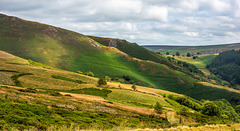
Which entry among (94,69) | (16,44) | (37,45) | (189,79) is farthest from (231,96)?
(16,44)

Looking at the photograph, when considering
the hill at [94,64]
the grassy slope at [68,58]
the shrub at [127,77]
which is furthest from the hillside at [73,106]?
the grassy slope at [68,58]

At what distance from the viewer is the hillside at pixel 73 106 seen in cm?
3173

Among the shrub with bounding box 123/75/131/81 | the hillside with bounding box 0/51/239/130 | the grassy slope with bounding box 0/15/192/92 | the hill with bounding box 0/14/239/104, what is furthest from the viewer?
the shrub with bounding box 123/75/131/81

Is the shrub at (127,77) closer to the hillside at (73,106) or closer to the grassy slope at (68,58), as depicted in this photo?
the grassy slope at (68,58)

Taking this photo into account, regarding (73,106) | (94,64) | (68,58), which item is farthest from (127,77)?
(73,106)

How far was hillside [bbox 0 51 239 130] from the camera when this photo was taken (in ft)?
104

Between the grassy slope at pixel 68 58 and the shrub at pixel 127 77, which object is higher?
the grassy slope at pixel 68 58

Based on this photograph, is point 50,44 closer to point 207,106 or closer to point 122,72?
point 122,72

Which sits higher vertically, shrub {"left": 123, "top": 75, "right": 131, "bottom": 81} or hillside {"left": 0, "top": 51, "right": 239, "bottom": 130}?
hillside {"left": 0, "top": 51, "right": 239, "bottom": 130}

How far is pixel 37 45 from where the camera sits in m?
177

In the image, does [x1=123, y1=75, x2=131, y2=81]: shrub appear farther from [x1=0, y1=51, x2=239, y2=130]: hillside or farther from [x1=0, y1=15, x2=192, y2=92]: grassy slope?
[x1=0, y1=51, x2=239, y2=130]: hillside

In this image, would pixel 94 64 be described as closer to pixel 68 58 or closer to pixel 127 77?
pixel 68 58

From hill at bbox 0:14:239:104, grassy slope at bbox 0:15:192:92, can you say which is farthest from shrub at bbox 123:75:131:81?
grassy slope at bbox 0:15:192:92

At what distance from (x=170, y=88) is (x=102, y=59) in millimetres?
72141
